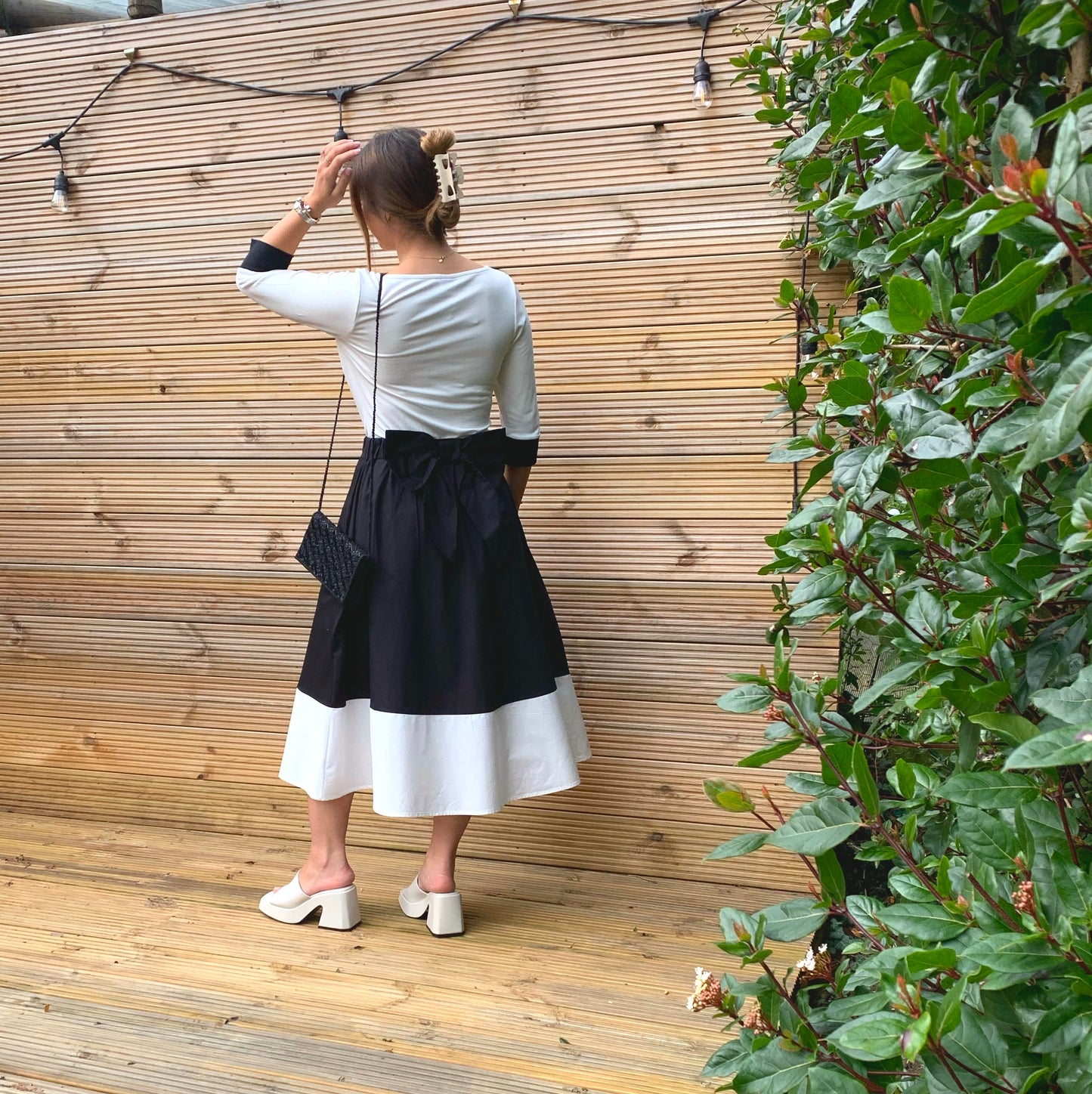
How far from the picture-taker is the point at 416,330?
2102mm

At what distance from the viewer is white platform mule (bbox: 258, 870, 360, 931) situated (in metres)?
2.26

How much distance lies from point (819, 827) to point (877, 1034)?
9.8 inches

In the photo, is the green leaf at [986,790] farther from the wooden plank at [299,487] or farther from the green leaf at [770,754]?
the wooden plank at [299,487]

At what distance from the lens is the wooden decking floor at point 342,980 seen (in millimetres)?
1726

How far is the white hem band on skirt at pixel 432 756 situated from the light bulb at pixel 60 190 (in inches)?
57.4

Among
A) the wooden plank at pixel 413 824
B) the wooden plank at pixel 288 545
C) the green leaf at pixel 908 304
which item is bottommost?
the wooden plank at pixel 413 824

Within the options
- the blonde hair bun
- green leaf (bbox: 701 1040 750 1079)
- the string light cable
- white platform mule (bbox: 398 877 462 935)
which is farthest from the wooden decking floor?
the string light cable

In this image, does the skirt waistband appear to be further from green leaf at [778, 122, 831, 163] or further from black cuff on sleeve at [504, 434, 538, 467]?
green leaf at [778, 122, 831, 163]

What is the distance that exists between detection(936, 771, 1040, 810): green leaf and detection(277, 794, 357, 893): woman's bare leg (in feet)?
5.61

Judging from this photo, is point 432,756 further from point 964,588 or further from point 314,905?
point 964,588

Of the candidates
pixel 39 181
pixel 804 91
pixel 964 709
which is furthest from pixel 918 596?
pixel 39 181

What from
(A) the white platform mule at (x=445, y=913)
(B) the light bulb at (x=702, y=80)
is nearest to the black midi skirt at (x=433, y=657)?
(A) the white platform mule at (x=445, y=913)

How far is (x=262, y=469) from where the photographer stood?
8.85ft

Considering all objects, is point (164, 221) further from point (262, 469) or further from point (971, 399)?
point (971, 399)
